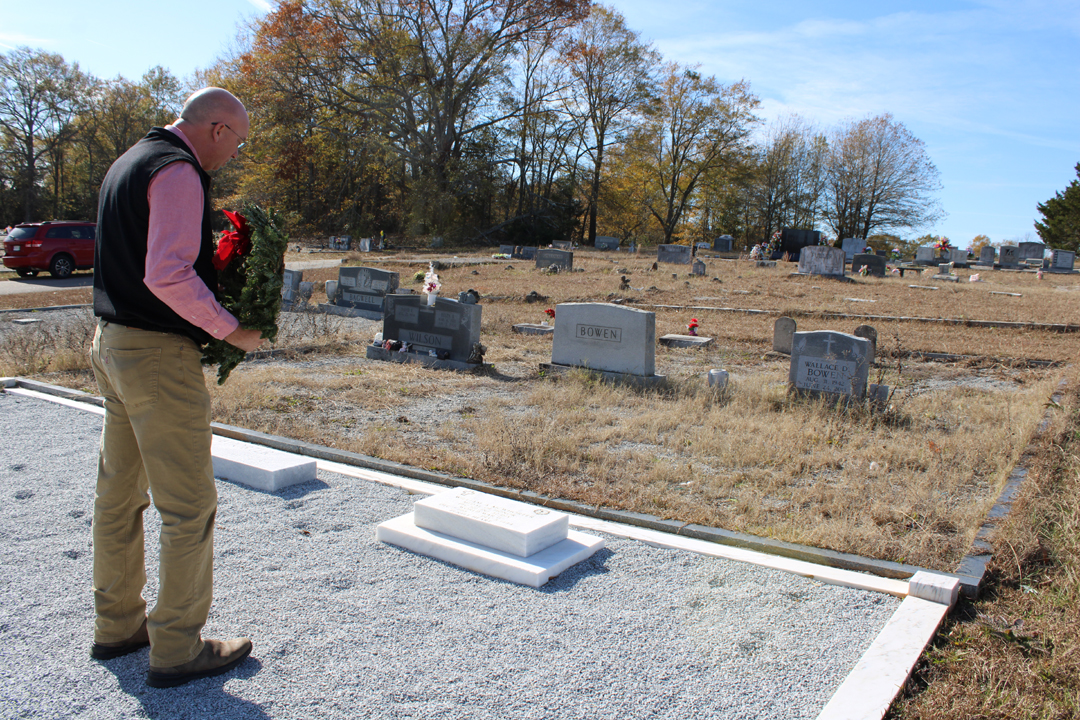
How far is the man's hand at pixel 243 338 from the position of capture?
2.38 m

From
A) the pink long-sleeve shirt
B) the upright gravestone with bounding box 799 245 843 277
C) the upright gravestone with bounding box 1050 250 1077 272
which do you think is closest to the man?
the pink long-sleeve shirt

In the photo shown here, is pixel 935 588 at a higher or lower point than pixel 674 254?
lower

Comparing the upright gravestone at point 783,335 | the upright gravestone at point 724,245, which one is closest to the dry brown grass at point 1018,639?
the upright gravestone at point 783,335

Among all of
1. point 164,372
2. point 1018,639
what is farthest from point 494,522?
point 1018,639

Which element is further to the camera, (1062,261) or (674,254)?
(1062,261)

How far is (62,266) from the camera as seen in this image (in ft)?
68.7

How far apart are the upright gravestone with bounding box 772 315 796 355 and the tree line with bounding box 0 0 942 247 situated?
29613 millimetres

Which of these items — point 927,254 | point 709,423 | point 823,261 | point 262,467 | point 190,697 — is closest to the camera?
point 190,697

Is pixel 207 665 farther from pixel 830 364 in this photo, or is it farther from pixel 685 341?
pixel 685 341

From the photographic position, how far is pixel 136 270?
2.23 meters

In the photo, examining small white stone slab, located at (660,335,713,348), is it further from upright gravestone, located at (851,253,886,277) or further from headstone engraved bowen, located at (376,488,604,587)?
upright gravestone, located at (851,253,886,277)

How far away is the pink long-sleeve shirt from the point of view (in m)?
2.13

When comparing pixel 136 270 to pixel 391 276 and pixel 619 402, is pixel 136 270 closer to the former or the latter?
pixel 619 402

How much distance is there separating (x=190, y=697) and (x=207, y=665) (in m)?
0.11
